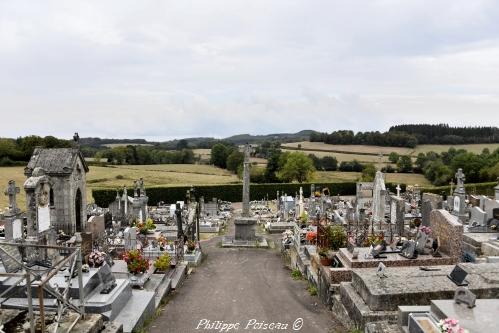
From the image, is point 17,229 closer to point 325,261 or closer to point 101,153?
point 325,261

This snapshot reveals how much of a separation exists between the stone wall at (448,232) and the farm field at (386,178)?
48.6 m

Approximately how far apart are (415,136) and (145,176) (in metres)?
61.6

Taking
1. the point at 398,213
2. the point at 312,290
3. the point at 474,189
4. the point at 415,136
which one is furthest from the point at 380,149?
the point at 312,290

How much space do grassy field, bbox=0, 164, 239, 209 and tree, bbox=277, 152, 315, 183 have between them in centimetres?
720

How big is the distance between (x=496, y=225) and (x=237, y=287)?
10152mm

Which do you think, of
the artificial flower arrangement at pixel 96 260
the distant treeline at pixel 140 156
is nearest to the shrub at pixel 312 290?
the artificial flower arrangement at pixel 96 260

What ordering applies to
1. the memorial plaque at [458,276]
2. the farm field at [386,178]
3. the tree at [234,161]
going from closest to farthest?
the memorial plaque at [458,276], the farm field at [386,178], the tree at [234,161]

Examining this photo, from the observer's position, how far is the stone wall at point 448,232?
13039mm

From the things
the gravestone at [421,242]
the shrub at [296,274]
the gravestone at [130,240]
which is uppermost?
the gravestone at [421,242]

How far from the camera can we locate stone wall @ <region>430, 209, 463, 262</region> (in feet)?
42.8

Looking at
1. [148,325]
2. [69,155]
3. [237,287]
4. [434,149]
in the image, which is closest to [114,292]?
[148,325]

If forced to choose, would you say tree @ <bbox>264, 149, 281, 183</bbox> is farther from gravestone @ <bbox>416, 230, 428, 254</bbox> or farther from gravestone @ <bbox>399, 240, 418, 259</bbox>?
gravestone @ <bbox>399, 240, 418, 259</bbox>

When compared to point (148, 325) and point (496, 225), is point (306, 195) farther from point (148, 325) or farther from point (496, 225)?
point (148, 325)

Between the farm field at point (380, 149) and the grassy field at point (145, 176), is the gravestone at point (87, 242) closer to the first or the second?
the grassy field at point (145, 176)
